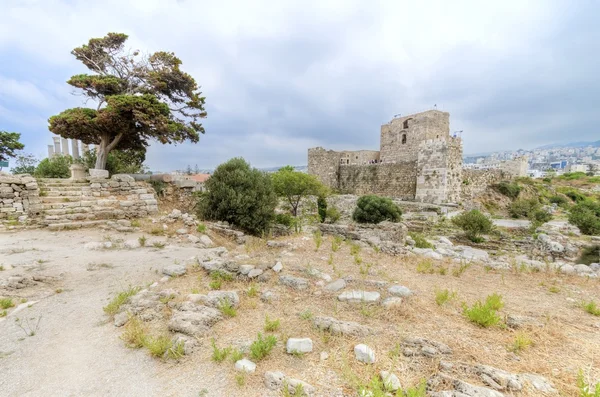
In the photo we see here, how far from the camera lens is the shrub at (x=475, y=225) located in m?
12.5

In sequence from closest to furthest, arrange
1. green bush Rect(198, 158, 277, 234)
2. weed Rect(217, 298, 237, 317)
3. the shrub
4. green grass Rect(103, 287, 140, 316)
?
weed Rect(217, 298, 237, 317) → green grass Rect(103, 287, 140, 316) → green bush Rect(198, 158, 277, 234) → the shrub

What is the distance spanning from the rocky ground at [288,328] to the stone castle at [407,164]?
14.9m

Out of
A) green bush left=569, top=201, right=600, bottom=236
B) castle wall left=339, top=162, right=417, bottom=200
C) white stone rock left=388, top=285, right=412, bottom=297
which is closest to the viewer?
white stone rock left=388, top=285, right=412, bottom=297

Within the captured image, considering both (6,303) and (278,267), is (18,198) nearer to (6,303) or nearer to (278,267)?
(6,303)

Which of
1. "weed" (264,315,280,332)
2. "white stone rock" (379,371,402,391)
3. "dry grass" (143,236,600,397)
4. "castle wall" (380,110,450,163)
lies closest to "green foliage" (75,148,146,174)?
"dry grass" (143,236,600,397)

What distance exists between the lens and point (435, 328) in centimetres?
346

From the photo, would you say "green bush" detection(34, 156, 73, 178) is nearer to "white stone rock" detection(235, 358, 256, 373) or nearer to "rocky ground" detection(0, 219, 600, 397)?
"rocky ground" detection(0, 219, 600, 397)

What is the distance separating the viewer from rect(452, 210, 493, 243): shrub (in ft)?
40.9

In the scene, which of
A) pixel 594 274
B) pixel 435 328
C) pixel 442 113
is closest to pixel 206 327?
pixel 435 328

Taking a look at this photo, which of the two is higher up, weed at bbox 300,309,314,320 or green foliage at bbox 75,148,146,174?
green foliage at bbox 75,148,146,174

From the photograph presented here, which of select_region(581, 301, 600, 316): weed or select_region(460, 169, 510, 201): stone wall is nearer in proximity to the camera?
select_region(581, 301, 600, 316): weed

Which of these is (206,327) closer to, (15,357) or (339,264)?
(15,357)

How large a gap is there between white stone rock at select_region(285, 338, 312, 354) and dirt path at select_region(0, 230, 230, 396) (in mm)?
815

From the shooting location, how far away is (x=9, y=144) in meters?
20.8
